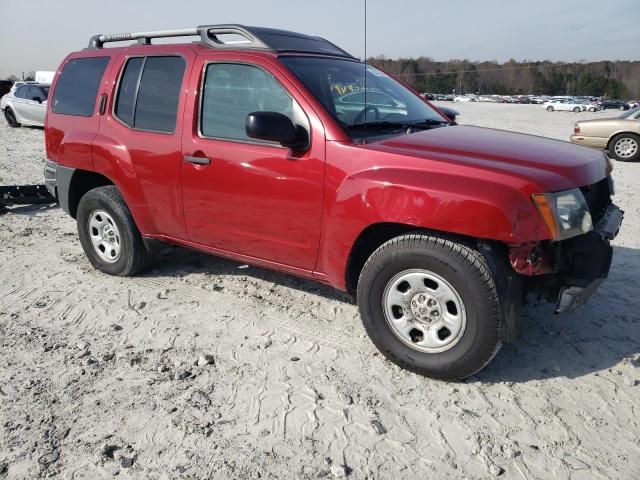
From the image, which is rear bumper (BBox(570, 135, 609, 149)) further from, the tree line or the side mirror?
the tree line

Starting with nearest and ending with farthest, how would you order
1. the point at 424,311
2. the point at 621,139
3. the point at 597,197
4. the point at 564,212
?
the point at 564,212 → the point at 424,311 → the point at 597,197 → the point at 621,139

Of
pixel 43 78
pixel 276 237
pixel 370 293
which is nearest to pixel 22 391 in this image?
pixel 276 237

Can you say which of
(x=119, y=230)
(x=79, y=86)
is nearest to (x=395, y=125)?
(x=119, y=230)

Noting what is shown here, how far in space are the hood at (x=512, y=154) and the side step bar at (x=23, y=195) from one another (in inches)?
217

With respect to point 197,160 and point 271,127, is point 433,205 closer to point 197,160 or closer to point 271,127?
point 271,127

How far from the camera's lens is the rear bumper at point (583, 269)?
2941 mm

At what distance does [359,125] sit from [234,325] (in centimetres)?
166

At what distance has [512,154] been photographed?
10.4 ft

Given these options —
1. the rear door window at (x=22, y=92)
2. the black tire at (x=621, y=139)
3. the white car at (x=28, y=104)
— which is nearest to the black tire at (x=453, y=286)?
the black tire at (x=621, y=139)

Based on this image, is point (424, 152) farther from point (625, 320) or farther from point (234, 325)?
point (625, 320)

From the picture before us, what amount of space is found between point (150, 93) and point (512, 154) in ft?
8.94

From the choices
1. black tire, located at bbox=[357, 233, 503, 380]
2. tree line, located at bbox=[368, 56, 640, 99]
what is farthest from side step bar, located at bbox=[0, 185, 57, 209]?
tree line, located at bbox=[368, 56, 640, 99]

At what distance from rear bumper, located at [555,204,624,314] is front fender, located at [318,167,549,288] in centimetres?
43

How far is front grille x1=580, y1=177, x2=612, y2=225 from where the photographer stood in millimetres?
3269
